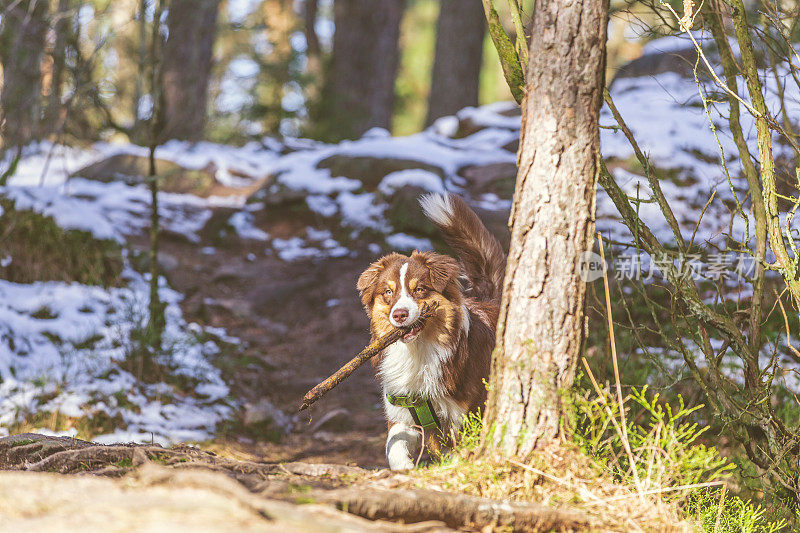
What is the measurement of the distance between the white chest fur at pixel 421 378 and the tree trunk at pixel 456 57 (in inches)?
401

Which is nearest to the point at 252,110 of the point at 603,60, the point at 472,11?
the point at 472,11

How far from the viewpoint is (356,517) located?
7.39ft

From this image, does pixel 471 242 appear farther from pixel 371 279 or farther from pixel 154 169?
pixel 154 169

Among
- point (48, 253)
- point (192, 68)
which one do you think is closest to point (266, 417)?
point (48, 253)

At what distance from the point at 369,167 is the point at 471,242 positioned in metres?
5.02

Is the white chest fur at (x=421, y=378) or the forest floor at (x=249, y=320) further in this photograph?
the white chest fur at (x=421, y=378)

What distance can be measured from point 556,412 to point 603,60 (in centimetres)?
157

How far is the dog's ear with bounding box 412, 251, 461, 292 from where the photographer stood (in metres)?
→ 4.40

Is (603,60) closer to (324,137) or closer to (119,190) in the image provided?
(119,190)

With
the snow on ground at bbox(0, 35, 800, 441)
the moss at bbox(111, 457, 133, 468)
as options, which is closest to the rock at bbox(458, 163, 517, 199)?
the snow on ground at bbox(0, 35, 800, 441)

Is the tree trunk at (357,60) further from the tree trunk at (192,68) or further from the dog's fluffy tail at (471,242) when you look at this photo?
the dog's fluffy tail at (471,242)

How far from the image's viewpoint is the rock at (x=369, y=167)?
31.2ft

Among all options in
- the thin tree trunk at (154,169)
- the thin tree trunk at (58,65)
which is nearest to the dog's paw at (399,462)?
the thin tree trunk at (154,169)

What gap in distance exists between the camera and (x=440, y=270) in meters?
4.44
